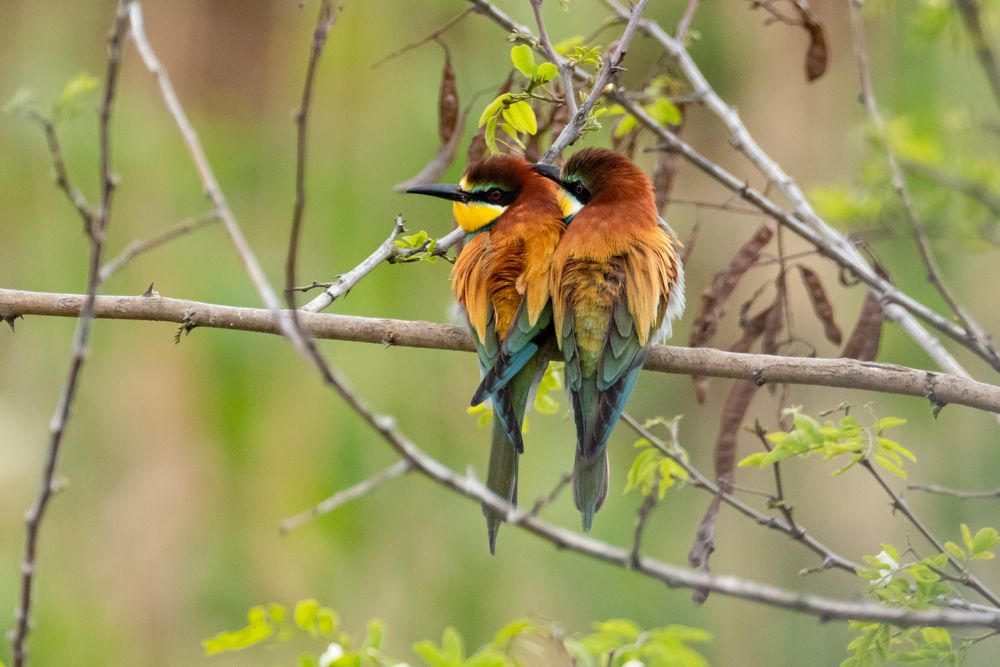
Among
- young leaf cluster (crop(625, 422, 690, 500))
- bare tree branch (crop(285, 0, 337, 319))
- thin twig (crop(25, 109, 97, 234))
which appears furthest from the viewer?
young leaf cluster (crop(625, 422, 690, 500))

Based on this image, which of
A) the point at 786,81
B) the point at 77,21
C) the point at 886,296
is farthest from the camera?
the point at 786,81

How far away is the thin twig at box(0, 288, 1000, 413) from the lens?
1.69 m

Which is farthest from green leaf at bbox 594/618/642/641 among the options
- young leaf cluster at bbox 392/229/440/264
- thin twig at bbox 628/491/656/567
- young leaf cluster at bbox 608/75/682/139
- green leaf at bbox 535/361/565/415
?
young leaf cluster at bbox 608/75/682/139

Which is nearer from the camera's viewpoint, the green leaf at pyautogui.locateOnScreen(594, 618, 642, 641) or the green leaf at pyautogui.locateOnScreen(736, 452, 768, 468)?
the green leaf at pyautogui.locateOnScreen(594, 618, 642, 641)

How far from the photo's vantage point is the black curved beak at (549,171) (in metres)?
2.14

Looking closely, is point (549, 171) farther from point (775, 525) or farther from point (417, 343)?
point (775, 525)

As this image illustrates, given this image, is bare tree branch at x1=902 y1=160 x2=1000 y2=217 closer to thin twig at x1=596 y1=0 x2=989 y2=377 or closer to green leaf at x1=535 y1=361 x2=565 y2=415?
thin twig at x1=596 y1=0 x2=989 y2=377

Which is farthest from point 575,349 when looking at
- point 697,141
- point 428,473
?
point 697,141

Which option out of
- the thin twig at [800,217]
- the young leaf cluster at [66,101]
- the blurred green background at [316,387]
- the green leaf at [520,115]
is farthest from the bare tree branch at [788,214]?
the blurred green background at [316,387]

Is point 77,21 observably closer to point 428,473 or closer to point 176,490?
point 176,490

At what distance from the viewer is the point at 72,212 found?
14.8 feet

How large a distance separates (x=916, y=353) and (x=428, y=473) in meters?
4.20

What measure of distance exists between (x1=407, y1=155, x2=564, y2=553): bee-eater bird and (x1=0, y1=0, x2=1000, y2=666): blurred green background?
1.48 metres

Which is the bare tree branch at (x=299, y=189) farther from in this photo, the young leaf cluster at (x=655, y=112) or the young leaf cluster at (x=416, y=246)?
the young leaf cluster at (x=655, y=112)
